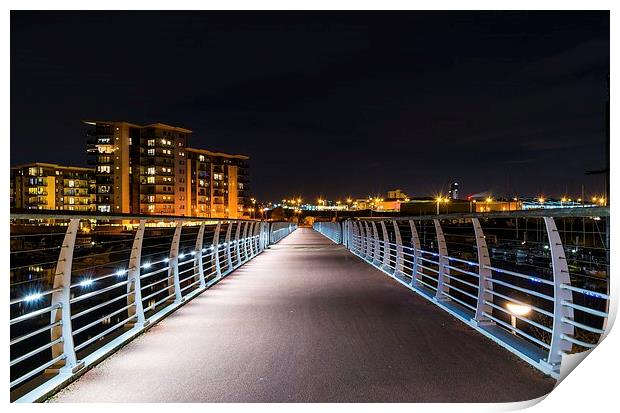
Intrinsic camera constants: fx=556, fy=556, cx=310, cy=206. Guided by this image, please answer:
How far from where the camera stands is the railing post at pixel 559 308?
177 inches

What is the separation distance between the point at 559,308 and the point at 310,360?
→ 84.6 inches

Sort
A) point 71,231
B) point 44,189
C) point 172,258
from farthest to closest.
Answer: point 44,189 < point 172,258 < point 71,231

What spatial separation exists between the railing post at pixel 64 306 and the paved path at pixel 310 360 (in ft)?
Answer: 0.71

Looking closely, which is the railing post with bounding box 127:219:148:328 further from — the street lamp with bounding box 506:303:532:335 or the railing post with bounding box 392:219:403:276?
the railing post with bounding box 392:219:403:276

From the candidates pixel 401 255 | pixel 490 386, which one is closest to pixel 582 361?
pixel 490 386

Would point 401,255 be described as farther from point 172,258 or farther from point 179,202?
point 179,202

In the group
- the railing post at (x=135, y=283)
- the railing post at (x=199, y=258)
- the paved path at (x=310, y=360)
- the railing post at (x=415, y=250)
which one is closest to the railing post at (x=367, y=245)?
the railing post at (x=415, y=250)

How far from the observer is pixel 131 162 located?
106312 millimetres

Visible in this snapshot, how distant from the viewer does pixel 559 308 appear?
4.54 meters

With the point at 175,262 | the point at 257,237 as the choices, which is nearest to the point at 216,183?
the point at 257,237

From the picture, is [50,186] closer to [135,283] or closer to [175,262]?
[175,262]

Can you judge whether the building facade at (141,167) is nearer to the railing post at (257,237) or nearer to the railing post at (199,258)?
the railing post at (257,237)
